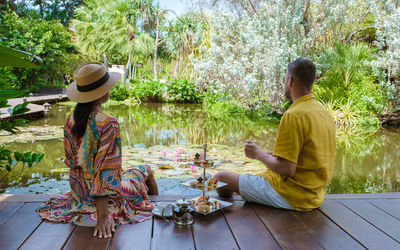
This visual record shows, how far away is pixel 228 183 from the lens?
2.53m

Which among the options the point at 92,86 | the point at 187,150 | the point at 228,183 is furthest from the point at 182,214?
the point at 187,150

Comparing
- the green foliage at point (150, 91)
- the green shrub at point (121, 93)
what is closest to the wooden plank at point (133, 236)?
the green foliage at point (150, 91)

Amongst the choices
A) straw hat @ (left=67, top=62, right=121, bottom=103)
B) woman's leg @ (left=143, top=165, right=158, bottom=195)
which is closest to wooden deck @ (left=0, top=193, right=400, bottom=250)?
woman's leg @ (left=143, top=165, right=158, bottom=195)

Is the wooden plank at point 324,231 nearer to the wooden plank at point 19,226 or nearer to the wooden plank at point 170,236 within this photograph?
the wooden plank at point 170,236

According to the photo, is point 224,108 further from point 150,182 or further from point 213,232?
point 213,232

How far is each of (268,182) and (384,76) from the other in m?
7.40

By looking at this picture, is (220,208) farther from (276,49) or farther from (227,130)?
(276,49)

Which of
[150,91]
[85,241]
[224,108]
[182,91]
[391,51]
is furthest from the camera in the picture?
[150,91]

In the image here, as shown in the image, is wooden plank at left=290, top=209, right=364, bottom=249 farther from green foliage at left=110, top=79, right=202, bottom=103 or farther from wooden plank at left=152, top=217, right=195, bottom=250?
green foliage at left=110, top=79, right=202, bottom=103

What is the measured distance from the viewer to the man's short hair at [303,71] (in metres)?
2.12

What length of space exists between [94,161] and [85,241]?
1.44 feet

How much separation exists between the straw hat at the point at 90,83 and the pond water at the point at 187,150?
1902mm

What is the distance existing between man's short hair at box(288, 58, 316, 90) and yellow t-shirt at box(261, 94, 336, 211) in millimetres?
96

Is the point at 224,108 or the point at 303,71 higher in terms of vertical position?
the point at 303,71
